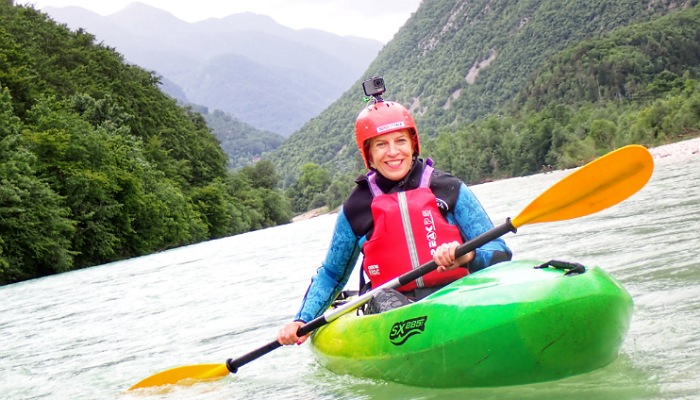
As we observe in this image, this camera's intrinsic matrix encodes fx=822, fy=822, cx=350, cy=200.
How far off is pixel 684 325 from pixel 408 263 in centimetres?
158

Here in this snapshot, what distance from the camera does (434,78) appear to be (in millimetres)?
167250

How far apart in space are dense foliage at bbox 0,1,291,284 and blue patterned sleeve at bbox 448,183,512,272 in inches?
857

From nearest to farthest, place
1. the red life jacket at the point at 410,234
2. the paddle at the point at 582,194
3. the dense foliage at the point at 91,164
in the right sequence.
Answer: the paddle at the point at 582,194 < the red life jacket at the point at 410,234 < the dense foliage at the point at 91,164

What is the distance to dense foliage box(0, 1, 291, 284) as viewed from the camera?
27828mm

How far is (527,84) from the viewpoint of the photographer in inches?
4806

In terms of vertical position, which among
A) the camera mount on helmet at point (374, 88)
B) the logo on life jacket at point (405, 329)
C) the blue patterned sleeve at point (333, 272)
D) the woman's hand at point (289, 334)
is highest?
the camera mount on helmet at point (374, 88)

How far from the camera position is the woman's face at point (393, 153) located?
16.1ft

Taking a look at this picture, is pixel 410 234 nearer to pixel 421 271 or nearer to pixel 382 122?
pixel 421 271

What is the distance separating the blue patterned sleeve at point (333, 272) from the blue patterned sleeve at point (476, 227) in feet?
2.32

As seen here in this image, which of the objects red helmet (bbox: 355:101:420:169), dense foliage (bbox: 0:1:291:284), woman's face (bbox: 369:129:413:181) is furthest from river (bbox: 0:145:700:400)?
dense foliage (bbox: 0:1:291:284)

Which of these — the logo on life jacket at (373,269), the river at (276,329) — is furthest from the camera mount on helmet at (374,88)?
the river at (276,329)

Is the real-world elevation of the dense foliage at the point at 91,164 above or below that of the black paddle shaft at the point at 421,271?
above

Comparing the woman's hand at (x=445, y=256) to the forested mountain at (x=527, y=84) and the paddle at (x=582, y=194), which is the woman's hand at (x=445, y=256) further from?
the forested mountain at (x=527, y=84)

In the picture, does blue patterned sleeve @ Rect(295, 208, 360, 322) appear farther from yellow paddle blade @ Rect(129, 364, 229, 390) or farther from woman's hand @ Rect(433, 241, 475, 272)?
woman's hand @ Rect(433, 241, 475, 272)
